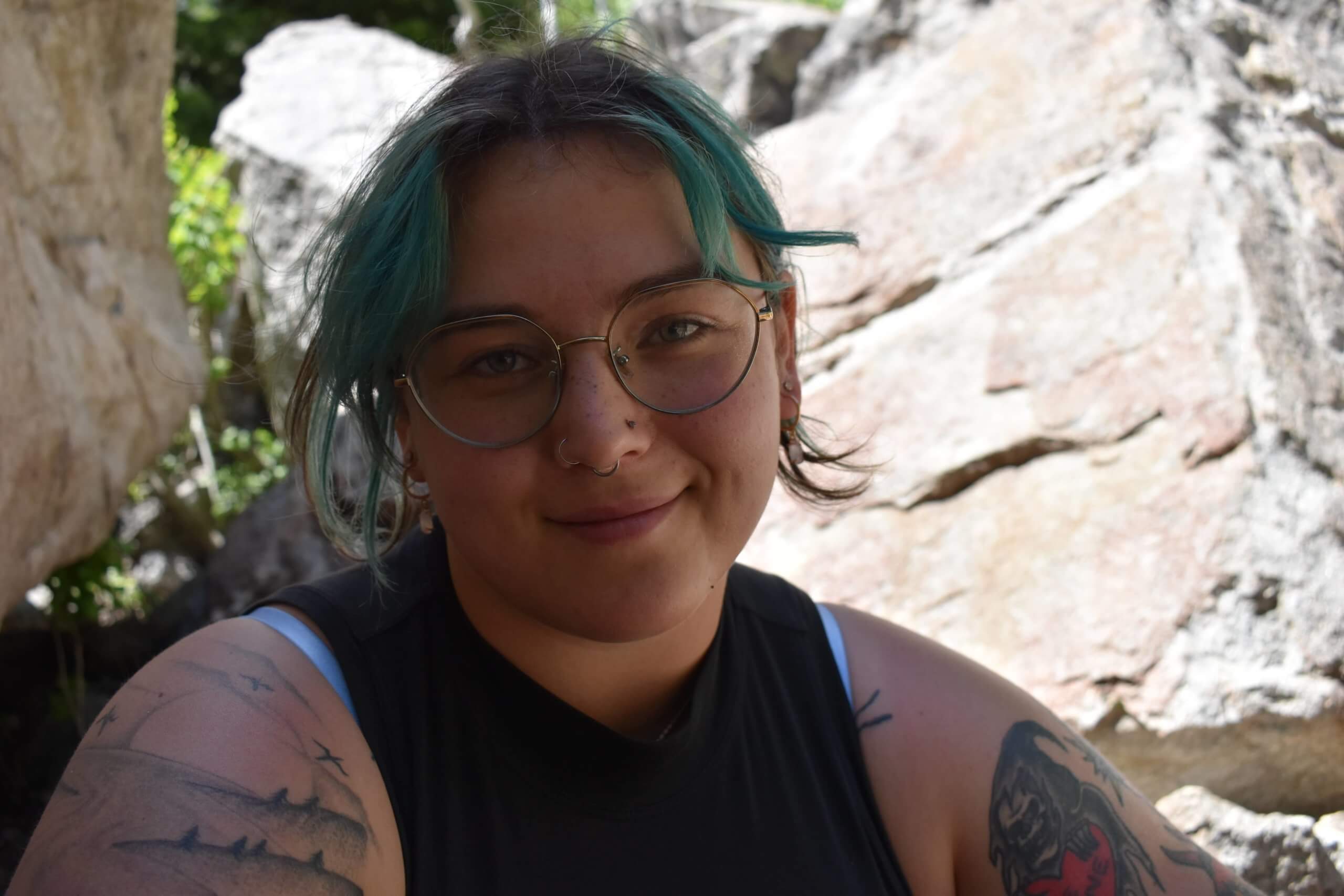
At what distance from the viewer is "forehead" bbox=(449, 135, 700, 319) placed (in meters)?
1.21

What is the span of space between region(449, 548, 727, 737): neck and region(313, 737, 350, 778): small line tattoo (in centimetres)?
25

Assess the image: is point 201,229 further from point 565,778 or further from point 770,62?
point 565,778

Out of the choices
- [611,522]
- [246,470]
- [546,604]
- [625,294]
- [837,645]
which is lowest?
[246,470]

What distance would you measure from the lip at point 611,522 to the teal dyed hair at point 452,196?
284 mm

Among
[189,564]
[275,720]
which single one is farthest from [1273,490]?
[189,564]

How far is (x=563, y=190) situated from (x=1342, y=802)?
215 cm

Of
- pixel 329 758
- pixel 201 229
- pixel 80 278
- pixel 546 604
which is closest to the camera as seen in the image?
pixel 329 758

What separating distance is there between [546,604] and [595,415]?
0.76 feet

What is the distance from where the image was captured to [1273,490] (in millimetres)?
2432

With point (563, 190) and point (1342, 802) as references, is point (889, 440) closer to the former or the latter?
point (1342, 802)

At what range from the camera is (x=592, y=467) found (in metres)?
1.19

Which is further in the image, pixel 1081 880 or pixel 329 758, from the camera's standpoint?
pixel 1081 880

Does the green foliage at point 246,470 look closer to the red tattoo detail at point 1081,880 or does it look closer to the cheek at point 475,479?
the cheek at point 475,479

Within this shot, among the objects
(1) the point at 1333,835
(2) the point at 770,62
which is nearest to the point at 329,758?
(1) the point at 1333,835
